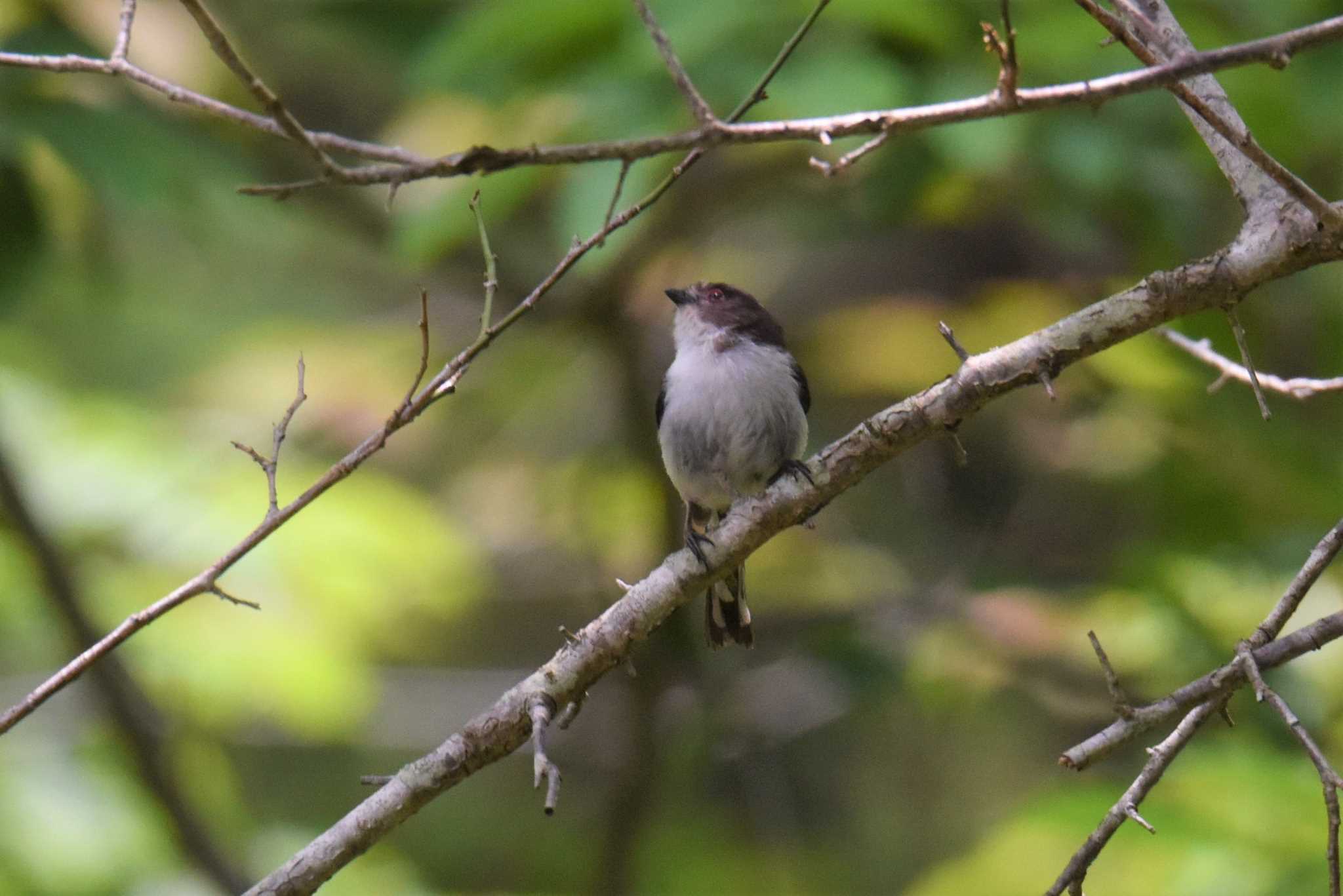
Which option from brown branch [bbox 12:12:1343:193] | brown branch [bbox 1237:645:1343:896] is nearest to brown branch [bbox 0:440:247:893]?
brown branch [bbox 12:12:1343:193]

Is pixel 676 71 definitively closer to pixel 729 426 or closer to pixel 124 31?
pixel 124 31

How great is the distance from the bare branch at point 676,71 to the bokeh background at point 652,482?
154cm

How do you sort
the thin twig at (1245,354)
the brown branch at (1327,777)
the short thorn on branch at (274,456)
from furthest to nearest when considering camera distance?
the short thorn on branch at (274,456) → the thin twig at (1245,354) → the brown branch at (1327,777)

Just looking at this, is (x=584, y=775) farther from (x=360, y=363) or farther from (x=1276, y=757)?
(x=1276, y=757)

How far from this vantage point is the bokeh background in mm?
4199

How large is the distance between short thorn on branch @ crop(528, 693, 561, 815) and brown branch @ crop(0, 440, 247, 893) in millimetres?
3045

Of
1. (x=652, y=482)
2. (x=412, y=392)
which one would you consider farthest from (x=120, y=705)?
(x=412, y=392)

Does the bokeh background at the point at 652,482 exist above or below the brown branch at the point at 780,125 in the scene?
above

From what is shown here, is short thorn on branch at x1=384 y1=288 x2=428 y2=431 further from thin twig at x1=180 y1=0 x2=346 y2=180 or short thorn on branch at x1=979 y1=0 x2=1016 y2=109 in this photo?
short thorn on branch at x1=979 y1=0 x2=1016 y2=109

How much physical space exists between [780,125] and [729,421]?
3.00 metres

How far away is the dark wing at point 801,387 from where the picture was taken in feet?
17.8

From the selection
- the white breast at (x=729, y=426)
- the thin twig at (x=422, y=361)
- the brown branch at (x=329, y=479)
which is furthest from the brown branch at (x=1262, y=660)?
the white breast at (x=729, y=426)

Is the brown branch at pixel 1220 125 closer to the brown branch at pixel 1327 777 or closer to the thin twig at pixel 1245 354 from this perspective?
the thin twig at pixel 1245 354

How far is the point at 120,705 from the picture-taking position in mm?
5570
